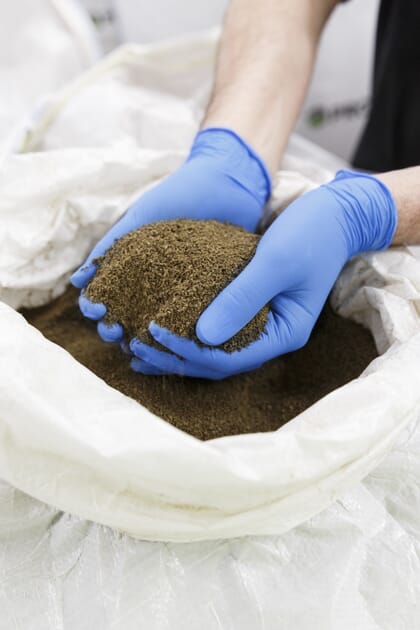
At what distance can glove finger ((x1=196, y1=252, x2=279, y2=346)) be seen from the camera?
1.66 feet

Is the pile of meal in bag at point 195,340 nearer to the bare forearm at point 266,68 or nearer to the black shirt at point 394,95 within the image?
the bare forearm at point 266,68

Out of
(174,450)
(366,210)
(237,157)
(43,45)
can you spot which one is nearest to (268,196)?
(237,157)

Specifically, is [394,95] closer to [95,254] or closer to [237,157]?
[237,157]

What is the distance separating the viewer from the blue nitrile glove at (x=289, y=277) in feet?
1.71

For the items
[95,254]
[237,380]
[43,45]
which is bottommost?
[237,380]

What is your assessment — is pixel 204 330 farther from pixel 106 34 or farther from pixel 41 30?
pixel 106 34

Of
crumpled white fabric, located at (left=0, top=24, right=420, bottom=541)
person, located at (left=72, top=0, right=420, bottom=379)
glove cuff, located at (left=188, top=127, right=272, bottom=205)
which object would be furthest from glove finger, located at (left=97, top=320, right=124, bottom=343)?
glove cuff, located at (left=188, top=127, right=272, bottom=205)

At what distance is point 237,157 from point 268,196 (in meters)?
0.07

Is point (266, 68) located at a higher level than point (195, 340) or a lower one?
higher

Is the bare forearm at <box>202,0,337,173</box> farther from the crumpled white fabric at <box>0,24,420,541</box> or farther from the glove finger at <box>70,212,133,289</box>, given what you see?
the crumpled white fabric at <box>0,24,420,541</box>

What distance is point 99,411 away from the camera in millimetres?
426

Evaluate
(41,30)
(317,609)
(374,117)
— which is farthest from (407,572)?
(41,30)

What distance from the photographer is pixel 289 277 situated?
21.9 inches

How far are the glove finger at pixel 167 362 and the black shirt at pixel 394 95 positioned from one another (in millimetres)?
732
